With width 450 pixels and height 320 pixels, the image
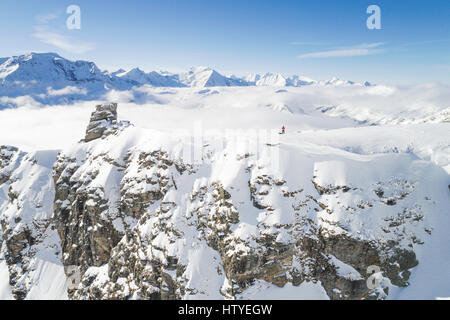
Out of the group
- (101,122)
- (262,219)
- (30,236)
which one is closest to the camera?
(262,219)

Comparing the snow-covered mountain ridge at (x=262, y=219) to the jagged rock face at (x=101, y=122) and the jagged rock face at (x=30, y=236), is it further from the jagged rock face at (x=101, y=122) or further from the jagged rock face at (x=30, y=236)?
the jagged rock face at (x=101, y=122)

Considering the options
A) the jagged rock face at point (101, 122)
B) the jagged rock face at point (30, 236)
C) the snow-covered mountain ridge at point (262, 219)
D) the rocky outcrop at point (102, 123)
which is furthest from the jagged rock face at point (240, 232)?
the jagged rock face at point (101, 122)

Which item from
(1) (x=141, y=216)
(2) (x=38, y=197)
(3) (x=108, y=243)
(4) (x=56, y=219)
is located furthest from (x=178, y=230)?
(2) (x=38, y=197)

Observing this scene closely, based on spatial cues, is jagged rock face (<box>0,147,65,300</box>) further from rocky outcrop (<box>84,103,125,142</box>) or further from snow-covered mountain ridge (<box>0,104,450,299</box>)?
rocky outcrop (<box>84,103,125,142</box>)

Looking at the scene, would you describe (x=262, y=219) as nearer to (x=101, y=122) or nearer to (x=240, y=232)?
(x=240, y=232)

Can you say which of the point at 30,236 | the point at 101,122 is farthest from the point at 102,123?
the point at 30,236

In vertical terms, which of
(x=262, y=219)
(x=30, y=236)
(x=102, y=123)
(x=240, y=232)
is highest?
(x=102, y=123)
